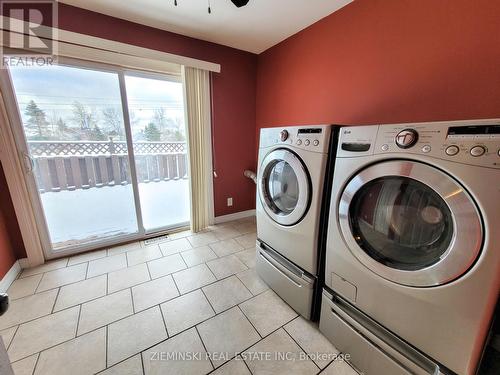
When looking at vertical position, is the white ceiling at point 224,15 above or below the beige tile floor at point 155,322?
above

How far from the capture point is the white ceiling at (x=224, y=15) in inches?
67.2

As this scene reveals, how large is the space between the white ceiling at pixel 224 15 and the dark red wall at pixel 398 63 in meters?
0.17

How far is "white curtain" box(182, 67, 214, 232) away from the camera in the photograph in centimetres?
234

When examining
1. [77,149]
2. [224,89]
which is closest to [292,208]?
[224,89]

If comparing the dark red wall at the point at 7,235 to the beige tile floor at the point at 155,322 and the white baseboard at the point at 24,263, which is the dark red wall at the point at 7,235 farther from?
the beige tile floor at the point at 155,322

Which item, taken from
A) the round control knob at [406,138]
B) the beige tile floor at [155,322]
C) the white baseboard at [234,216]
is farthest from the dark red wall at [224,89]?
the round control knob at [406,138]

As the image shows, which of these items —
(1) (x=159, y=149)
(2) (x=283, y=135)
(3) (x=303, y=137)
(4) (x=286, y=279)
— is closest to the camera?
(3) (x=303, y=137)

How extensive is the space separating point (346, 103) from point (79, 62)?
2454mm

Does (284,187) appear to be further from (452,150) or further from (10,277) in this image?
(10,277)

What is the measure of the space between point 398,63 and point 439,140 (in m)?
1.06

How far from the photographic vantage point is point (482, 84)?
3.80 ft

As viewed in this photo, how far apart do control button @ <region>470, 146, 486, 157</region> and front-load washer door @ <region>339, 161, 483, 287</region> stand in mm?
100

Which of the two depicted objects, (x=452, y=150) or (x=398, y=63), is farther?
(x=398, y=63)

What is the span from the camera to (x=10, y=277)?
5.73 feet
